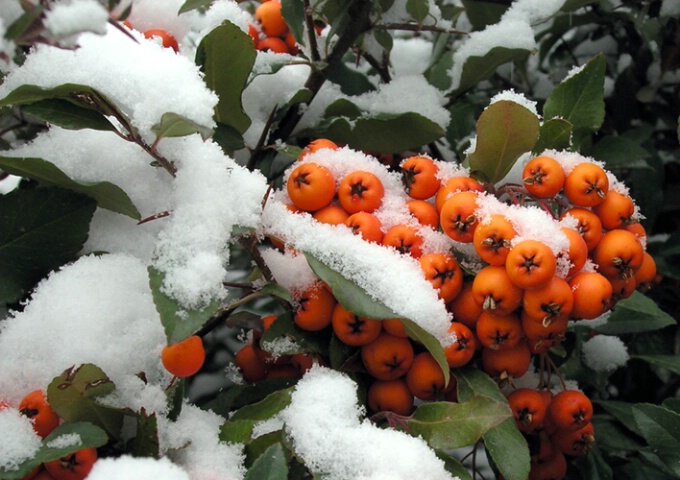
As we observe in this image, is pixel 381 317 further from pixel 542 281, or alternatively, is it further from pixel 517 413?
pixel 517 413

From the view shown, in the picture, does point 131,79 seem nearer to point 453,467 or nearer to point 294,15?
point 294,15

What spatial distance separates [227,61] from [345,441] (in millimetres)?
555

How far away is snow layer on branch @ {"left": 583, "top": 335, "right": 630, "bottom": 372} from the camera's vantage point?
1.42 metres

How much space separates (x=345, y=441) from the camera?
0.83m

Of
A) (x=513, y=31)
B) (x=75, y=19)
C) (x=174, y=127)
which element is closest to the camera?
(x=75, y=19)

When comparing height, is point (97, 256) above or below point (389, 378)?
above

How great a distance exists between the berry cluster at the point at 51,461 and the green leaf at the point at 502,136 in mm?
622

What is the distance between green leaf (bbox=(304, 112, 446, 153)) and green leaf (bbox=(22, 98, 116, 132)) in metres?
0.40

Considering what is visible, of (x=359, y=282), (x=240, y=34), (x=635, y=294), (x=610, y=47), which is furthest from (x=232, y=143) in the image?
(x=610, y=47)

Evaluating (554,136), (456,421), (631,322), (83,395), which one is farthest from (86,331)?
(631,322)

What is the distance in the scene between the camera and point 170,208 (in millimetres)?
908

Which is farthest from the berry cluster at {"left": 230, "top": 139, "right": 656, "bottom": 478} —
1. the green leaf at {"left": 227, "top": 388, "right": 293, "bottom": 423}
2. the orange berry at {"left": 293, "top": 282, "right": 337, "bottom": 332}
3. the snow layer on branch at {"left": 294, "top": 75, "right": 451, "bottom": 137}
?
the snow layer on branch at {"left": 294, "top": 75, "right": 451, "bottom": 137}

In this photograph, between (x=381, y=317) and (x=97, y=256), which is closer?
(x=381, y=317)

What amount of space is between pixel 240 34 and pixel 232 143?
0.52 feet
